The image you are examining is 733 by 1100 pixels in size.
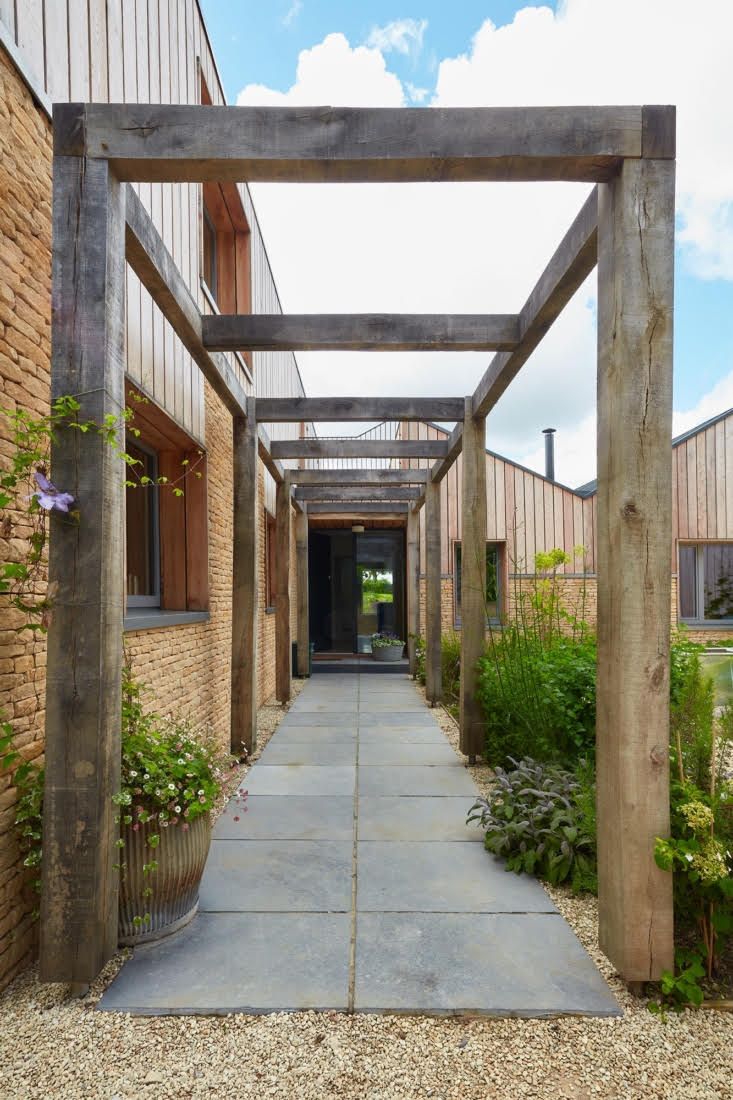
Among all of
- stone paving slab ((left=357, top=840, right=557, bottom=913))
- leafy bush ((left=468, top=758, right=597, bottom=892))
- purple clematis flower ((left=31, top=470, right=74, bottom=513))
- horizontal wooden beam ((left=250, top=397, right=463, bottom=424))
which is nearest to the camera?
purple clematis flower ((left=31, top=470, right=74, bottom=513))

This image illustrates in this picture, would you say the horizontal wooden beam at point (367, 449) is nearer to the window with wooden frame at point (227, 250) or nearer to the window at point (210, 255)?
the window with wooden frame at point (227, 250)

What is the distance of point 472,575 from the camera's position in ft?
16.9

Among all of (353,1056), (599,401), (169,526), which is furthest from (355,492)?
(353,1056)

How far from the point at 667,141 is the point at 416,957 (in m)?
3.06

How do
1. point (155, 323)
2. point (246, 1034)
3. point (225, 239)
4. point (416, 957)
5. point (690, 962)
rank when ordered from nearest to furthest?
1. point (246, 1034)
2. point (690, 962)
3. point (416, 957)
4. point (155, 323)
5. point (225, 239)

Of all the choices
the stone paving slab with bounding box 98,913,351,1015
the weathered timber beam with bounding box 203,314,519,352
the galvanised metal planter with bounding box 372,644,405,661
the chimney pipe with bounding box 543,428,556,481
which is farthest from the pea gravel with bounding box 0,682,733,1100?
the chimney pipe with bounding box 543,428,556,481

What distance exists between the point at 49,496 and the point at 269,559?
24.8ft

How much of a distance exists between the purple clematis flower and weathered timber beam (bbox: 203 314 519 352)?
7.18 ft

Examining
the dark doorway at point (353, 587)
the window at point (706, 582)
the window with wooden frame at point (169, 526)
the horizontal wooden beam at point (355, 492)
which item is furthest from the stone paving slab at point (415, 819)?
the dark doorway at point (353, 587)

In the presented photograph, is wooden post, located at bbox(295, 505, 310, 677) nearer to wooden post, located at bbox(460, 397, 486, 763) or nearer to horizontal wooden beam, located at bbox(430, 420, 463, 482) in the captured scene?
horizontal wooden beam, located at bbox(430, 420, 463, 482)

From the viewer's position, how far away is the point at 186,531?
5.07m

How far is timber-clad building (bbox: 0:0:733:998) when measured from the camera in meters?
2.37

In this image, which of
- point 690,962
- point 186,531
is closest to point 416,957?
point 690,962

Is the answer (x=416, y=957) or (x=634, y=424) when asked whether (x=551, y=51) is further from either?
(x=416, y=957)
